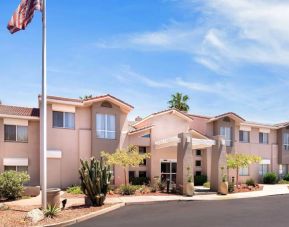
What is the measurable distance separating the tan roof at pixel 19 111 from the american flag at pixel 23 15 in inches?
526

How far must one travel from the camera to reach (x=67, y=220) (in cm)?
1534

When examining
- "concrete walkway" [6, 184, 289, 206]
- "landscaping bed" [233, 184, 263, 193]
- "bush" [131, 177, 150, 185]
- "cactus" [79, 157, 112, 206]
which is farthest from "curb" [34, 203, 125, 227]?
"landscaping bed" [233, 184, 263, 193]

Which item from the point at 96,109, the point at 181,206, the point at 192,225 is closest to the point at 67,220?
the point at 192,225

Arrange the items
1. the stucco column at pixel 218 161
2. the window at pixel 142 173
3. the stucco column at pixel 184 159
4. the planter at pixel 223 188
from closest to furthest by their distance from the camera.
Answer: the stucco column at pixel 184 159 < the planter at pixel 223 188 < the stucco column at pixel 218 161 < the window at pixel 142 173

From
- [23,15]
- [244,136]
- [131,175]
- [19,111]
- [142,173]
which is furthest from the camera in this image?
[244,136]

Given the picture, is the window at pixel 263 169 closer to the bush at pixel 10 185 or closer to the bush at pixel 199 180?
the bush at pixel 199 180

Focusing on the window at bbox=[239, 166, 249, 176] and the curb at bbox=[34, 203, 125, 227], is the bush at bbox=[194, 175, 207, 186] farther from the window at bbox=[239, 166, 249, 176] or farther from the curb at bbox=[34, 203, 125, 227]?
the curb at bbox=[34, 203, 125, 227]

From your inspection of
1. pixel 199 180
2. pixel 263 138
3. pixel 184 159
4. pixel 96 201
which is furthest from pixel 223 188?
pixel 263 138

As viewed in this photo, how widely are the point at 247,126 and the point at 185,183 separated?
1772 centimetres

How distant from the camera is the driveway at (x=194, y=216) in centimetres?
1523

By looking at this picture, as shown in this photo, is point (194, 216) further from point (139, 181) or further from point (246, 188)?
point (139, 181)

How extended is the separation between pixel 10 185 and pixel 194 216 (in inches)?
460

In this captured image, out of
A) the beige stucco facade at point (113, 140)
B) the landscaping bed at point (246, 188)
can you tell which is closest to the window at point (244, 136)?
the beige stucco facade at point (113, 140)

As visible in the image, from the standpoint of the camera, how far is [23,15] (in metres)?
16.6
